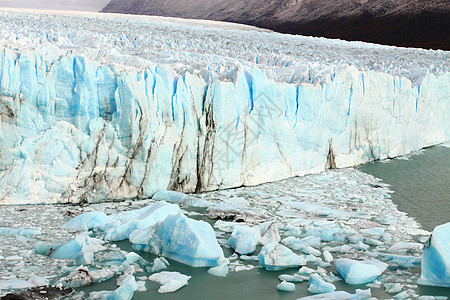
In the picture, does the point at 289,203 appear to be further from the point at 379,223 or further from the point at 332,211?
the point at 379,223

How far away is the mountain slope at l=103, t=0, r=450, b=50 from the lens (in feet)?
60.1

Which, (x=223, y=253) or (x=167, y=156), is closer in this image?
(x=223, y=253)

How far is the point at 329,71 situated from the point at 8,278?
499 centimetres

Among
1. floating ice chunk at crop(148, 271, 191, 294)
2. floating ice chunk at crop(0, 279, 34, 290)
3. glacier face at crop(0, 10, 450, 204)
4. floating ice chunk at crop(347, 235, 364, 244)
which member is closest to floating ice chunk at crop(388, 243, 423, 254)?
floating ice chunk at crop(347, 235, 364, 244)

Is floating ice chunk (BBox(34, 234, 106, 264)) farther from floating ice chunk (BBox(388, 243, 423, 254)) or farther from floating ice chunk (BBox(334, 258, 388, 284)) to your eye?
floating ice chunk (BBox(388, 243, 423, 254))

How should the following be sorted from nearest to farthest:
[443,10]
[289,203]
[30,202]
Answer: [30,202]
[289,203]
[443,10]

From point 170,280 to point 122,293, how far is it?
13.3 inches

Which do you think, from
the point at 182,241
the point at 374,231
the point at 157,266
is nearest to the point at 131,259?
the point at 157,266

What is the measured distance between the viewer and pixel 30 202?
14.5ft

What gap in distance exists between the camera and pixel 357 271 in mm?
3156

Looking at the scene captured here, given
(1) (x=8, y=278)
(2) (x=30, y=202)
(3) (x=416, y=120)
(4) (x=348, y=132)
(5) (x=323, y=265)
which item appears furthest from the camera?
(3) (x=416, y=120)

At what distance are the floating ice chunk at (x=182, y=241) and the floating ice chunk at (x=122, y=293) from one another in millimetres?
546

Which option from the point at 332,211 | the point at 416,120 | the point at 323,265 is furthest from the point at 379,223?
the point at 416,120

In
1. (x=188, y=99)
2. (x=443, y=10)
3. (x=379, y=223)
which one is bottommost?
(x=379, y=223)
